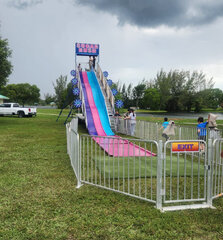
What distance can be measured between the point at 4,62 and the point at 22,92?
58.8 metres

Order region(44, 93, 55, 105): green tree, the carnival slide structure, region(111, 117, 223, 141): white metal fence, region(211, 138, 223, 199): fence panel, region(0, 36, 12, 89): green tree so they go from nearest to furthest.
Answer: region(211, 138, 223, 199): fence panel → region(111, 117, 223, 141): white metal fence → the carnival slide structure → region(0, 36, 12, 89): green tree → region(44, 93, 55, 105): green tree

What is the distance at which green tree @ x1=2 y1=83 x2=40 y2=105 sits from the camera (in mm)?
74875

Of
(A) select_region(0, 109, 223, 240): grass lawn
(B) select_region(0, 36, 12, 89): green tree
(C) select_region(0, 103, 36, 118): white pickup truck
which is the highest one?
(B) select_region(0, 36, 12, 89): green tree

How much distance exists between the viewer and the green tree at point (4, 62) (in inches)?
807

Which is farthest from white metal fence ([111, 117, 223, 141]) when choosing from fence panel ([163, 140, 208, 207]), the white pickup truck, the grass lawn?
the white pickup truck

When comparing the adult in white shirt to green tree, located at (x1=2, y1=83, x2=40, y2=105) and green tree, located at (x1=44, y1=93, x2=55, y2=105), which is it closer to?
green tree, located at (x1=2, y1=83, x2=40, y2=105)

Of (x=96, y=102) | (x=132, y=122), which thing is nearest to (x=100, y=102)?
(x=96, y=102)

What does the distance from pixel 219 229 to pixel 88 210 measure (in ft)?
7.33

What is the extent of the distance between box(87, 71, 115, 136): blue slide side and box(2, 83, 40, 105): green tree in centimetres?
5979

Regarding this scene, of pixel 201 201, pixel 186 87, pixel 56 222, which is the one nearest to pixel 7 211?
pixel 56 222

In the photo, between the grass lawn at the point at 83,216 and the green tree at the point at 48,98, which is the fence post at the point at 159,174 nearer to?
the grass lawn at the point at 83,216

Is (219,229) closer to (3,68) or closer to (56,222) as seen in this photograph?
(56,222)

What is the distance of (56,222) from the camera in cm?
379

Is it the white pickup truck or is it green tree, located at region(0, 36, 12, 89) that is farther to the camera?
the white pickup truck
